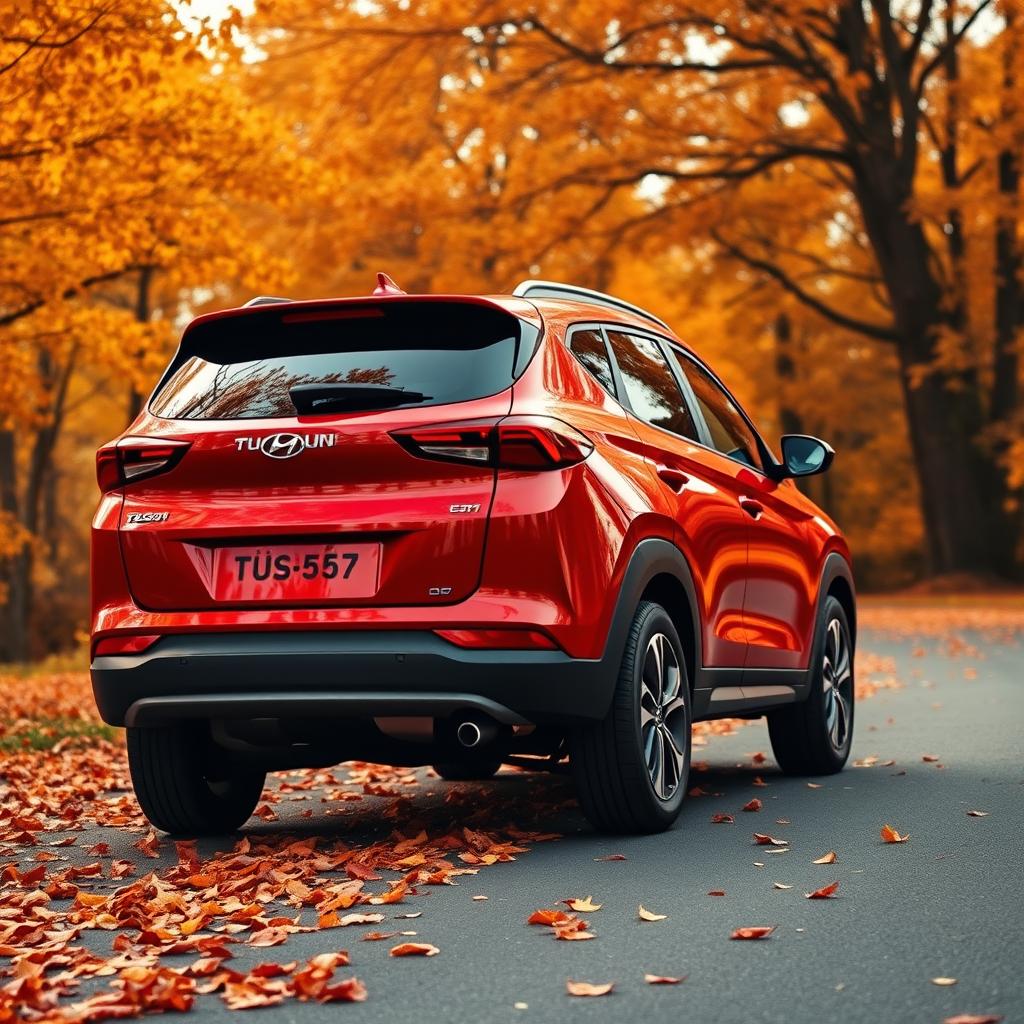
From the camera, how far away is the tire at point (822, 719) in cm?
878

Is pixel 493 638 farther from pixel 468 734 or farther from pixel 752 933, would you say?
pixel 752 933

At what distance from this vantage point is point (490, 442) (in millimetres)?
6148

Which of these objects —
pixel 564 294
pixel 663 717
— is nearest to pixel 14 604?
pixel 564 294

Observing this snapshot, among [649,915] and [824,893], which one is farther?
[824,893]

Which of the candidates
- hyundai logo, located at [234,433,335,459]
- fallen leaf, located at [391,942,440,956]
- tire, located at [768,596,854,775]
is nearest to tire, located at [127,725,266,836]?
hyundai logo, located at [234,433,335,459]

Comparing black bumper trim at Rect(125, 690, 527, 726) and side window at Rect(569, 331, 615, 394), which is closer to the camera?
black bumper trim at Rect(125, 690, 527, 726)

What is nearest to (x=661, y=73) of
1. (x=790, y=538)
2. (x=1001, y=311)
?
(x=1001, y=311)

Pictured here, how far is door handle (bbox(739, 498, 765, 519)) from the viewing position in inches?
313

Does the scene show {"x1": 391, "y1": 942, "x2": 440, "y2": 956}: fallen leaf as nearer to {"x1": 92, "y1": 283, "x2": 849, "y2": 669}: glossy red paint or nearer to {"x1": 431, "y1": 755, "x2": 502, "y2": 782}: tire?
{"x1": 92, "y1": 283, "x2": 849, "y2": 669}: glossy red paint

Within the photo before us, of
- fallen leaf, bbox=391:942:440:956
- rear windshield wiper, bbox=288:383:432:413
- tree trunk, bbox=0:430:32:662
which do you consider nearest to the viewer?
fallen leaf, bbox=391:942:440:956

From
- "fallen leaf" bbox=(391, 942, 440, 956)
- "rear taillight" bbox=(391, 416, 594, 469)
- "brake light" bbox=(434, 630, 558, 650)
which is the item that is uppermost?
"rear taillight" bbox=(391, 416, 594, 469)

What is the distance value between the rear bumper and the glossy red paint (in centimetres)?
6

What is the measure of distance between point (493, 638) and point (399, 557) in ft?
1.37

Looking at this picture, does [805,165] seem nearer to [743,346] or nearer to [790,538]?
[743,346]
